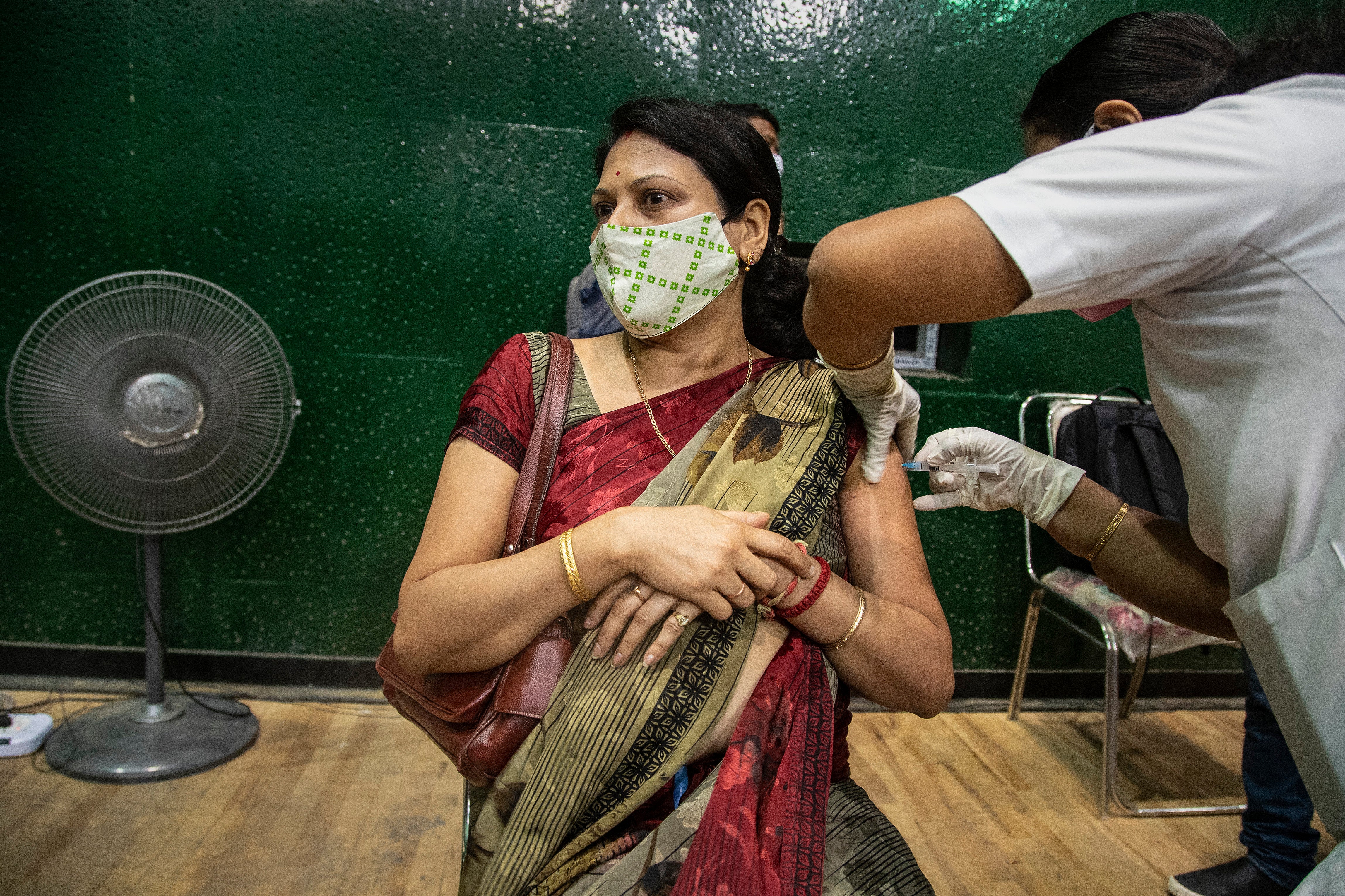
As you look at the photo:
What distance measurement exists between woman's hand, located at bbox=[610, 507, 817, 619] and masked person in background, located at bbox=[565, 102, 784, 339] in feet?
4.76

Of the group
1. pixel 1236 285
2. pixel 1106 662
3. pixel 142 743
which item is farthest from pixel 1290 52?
pixel 142 743

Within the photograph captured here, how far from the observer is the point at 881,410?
120 centimetres

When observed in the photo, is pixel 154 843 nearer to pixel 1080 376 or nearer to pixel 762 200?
pixel 762 200

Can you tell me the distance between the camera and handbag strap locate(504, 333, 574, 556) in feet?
3.93

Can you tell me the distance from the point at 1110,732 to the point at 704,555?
2033 millimetres

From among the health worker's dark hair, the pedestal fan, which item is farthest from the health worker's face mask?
the pedestal fan

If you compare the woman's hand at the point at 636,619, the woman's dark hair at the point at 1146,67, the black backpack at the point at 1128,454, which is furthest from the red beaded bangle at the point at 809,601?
the black backpack at the point at 1128,454

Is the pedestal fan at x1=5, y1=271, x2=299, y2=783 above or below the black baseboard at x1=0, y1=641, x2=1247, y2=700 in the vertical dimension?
above

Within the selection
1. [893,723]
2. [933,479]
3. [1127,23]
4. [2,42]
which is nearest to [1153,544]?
[933,479]

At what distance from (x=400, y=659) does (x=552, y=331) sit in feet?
5.94

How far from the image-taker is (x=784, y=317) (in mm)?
1520

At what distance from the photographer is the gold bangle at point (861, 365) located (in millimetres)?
1025

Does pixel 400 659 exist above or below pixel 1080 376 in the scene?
below

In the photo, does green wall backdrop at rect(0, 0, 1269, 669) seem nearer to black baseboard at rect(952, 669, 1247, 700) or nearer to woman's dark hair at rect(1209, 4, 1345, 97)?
black baseboard at rect(952, 669, 1247, 700)
